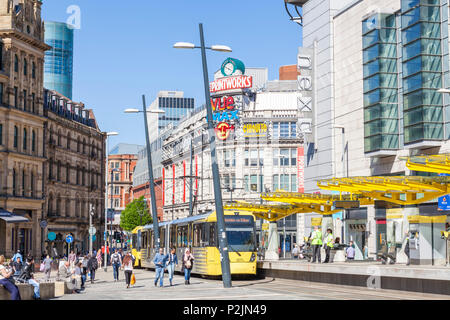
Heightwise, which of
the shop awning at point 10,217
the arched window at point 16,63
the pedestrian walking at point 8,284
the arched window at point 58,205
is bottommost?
the pedestrian walking at point 8,284

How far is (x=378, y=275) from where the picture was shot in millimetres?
28516

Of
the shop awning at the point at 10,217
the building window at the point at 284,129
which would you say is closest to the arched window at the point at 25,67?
the shop awning at the point at 10,217

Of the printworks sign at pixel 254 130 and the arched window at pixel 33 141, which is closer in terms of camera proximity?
the arched window at pixel 33 141

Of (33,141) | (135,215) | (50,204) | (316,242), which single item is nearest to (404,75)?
(316,242)

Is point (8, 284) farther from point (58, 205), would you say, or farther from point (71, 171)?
point (71, 171)

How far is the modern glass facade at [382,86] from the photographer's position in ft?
166

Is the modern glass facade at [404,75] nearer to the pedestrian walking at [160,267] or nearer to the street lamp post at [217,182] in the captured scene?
the pedestrian walking at [160,267]

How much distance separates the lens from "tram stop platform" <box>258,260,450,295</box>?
25344mm

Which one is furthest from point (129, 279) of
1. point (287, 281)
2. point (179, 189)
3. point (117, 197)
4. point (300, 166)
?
point (117, 197)

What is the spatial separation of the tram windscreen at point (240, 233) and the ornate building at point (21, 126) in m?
32.2

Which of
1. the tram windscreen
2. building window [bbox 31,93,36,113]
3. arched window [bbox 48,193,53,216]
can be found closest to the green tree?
arched window [bbox 48,193,53,216]

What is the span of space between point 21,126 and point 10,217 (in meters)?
9.88

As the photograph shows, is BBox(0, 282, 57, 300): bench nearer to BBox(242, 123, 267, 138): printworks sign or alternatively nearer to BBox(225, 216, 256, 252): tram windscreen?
BBox(225, 216, 256, 252): tram windscreen

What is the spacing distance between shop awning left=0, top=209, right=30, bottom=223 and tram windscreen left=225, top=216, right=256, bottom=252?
31843mm
